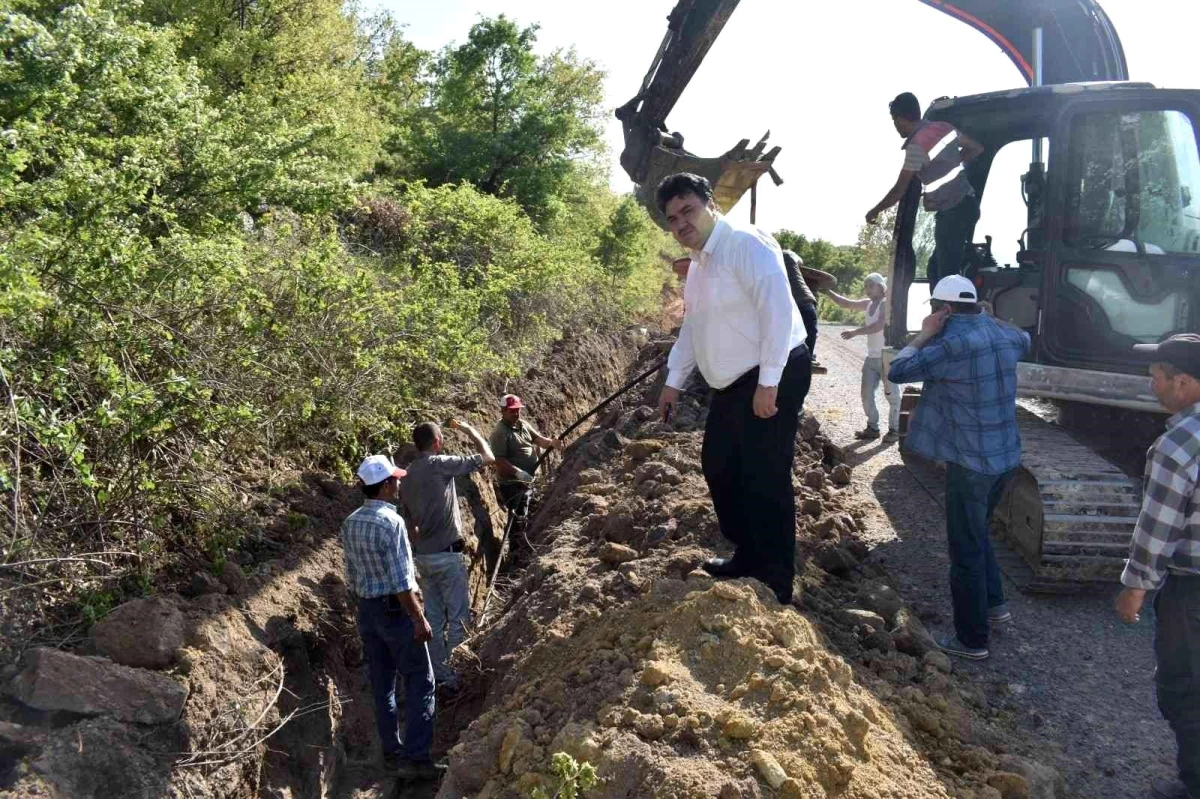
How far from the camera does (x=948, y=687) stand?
4.47 metres

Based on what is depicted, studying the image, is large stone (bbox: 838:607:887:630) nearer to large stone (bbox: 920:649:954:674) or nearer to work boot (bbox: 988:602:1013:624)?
large stone (bbox: 920:649:954:674)

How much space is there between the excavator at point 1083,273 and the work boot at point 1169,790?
1.94 m

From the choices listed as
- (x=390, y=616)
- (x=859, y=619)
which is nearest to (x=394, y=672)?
(x=390, y=616)

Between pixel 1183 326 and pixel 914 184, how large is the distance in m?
2.42

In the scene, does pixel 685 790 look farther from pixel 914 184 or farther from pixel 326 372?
pixel 914 184

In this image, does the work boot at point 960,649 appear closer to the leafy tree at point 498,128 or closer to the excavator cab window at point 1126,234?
the excavator cab window at point 1126,234

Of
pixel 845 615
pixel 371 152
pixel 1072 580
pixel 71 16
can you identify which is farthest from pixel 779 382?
pixel 371 152

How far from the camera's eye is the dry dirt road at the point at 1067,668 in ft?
13.8

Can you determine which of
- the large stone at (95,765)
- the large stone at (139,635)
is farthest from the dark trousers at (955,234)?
the large stone at (95,765)

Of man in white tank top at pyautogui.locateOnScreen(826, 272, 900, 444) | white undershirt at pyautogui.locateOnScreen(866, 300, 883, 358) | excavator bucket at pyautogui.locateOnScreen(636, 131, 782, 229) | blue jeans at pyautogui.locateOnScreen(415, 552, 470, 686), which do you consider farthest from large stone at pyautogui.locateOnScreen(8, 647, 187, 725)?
white undershirt at pyautogui.locateOnScreen(866, 300, 883, 358)

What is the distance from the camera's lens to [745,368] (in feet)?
14.7

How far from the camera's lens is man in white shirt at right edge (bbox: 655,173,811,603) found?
14.1 feet

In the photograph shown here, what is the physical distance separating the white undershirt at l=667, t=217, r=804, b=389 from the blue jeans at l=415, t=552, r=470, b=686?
2.62m

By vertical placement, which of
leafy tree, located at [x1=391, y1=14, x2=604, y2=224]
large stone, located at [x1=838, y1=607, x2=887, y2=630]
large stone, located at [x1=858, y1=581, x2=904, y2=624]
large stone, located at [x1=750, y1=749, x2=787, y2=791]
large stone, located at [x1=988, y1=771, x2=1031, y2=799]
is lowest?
large stone, located at [x1=988, y1=771, x2=1031, y2=799]
